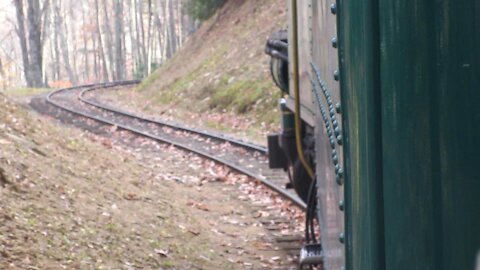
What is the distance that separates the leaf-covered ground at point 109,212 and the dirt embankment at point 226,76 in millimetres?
6890

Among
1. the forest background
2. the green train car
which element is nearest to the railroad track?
the green train car

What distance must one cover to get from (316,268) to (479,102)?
6.47 m

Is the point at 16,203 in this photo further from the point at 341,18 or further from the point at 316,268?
the point at 341,18

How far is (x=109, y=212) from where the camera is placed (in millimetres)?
8742

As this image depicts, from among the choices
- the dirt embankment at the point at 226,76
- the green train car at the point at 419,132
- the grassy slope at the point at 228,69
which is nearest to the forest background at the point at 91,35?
the grassy slope at the point at 228,69

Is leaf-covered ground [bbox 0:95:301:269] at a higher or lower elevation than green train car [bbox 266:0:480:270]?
lower

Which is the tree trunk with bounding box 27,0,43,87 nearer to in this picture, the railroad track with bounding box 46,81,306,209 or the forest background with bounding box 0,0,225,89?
the forest background with bounding box 0,0,225,89

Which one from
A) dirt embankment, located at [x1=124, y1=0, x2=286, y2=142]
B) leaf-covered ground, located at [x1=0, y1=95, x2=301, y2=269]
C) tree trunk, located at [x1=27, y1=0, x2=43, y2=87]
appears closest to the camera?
leaf-covered ground, located at [x1=0, y1=95, x2=301, y2=269]

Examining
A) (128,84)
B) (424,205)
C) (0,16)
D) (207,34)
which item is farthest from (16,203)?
(0,16)

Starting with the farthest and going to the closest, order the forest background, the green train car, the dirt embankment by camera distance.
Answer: the forest background
the dirt embankment
the green train car

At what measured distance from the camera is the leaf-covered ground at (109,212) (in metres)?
6.93

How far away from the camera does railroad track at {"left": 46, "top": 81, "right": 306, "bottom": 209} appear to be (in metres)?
12.9

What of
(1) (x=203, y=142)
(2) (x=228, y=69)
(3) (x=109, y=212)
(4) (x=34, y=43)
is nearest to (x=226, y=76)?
(2) (x=228, y=69)

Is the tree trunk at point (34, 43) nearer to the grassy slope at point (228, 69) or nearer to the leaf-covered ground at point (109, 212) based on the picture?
the grassy slope at point (228, 69)
